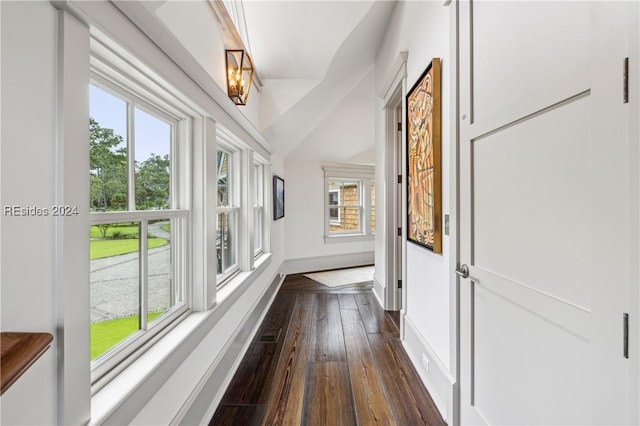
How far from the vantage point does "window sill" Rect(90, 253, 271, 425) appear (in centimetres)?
92

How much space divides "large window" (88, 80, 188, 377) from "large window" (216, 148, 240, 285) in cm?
75

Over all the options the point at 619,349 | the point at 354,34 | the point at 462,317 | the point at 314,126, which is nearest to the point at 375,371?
the point at 462,317

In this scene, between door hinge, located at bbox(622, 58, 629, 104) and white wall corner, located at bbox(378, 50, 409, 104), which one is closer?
door hinge, located at bbox(622, 58, 629, 104)

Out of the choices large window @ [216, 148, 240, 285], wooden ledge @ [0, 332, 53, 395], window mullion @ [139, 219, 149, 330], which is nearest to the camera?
wooden ledge @ [0, 332, 53, 395]

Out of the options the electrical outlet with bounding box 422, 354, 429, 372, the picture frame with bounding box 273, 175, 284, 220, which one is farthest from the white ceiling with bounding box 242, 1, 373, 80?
the electrical outlet with bounding box 422, 354, 429, 372

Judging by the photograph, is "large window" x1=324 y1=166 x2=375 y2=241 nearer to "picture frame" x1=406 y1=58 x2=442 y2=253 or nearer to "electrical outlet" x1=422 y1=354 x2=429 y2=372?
"picture frame" x1=406 y1=58 x2=442 y2=253

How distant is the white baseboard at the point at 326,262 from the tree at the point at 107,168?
3918 mm

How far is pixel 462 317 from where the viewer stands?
138cm

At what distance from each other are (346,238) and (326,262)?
67cm

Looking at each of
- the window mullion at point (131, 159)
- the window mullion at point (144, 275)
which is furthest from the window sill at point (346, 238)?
the window mullion at point (131, 159)

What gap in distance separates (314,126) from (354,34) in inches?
76.2

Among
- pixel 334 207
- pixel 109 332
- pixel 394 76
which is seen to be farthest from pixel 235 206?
pixel 334 207

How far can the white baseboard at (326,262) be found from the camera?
5086mm

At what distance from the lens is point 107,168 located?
108 centimetres
